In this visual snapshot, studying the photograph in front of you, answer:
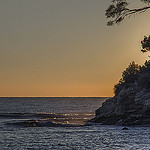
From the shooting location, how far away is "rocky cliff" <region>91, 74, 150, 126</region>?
4742 cm

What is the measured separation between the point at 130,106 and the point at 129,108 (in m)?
0.39

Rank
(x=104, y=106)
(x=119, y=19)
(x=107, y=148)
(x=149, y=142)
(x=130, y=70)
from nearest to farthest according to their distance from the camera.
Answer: (x=119, y=19), (x=107, y=148), (x=149, y=142), (x=104, y=106), (x=130, y=70)

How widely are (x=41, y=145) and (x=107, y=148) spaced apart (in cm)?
617

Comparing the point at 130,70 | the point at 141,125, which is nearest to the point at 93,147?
the point at 141,125

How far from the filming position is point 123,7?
2342 cm

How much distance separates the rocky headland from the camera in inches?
1872

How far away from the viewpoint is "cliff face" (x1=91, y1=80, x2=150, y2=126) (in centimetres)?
4736

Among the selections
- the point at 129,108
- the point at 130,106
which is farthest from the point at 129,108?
the point at 130,106

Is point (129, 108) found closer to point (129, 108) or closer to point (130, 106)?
point (129, 108)

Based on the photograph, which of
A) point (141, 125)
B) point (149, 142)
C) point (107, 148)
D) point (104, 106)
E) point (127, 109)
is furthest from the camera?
point (104, 106)

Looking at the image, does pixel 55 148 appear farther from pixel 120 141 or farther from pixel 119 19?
pixel 119 19

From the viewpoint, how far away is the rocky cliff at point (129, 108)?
47.4 metres

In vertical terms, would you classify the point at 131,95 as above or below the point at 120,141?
above

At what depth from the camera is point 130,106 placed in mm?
50844
